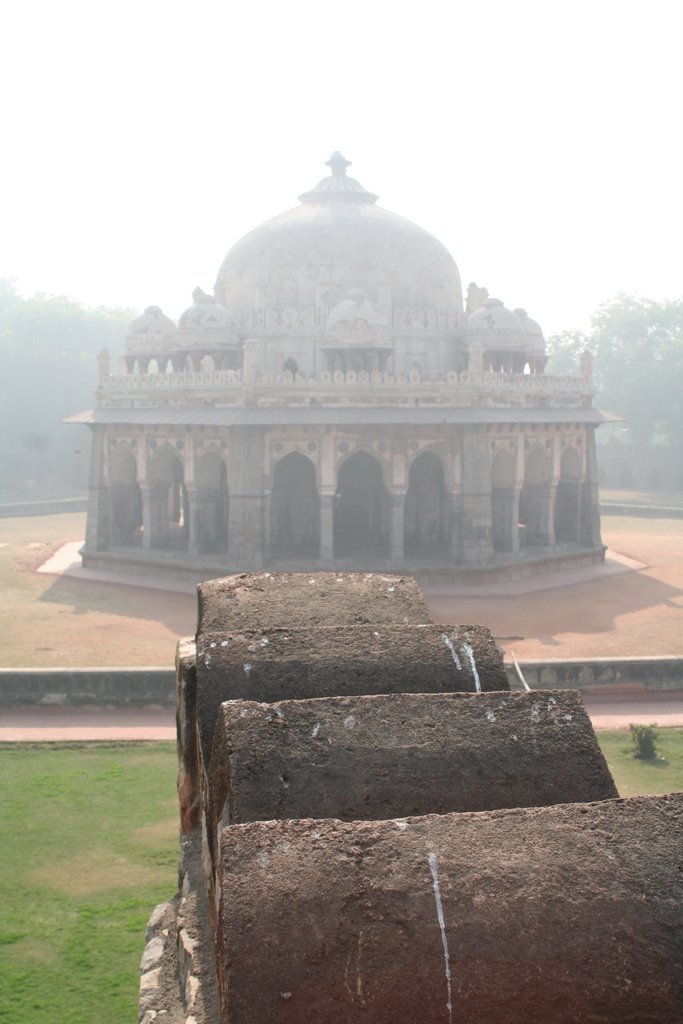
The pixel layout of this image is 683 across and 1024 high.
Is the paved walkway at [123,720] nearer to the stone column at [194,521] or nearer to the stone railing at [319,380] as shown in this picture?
the stone column at [194,521]

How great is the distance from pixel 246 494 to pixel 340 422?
2887mm

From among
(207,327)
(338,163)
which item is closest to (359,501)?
(207,327)

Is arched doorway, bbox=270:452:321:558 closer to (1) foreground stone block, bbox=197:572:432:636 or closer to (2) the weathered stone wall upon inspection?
(1) foreground stone block, bbox=197:572:432:636

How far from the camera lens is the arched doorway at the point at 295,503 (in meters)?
28.9

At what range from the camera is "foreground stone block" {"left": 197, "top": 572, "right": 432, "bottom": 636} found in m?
6.23

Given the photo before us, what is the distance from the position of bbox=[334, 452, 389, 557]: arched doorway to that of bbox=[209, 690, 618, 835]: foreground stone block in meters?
24.6

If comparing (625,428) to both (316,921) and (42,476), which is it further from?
(316,921)

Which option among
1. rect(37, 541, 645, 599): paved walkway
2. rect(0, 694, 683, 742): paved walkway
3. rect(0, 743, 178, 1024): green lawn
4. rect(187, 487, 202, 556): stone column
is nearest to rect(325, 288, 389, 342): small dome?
rect(187, 487, 202, 556): stone column

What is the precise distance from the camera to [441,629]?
19.0ft

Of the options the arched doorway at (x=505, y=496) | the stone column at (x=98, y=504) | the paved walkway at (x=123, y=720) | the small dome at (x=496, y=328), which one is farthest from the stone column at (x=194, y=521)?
the paved walkway at (x=123, y=720)

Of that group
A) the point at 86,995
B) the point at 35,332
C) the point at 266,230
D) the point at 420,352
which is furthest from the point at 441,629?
the point at 35,332

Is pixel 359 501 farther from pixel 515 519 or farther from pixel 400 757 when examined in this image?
pixel 400 757

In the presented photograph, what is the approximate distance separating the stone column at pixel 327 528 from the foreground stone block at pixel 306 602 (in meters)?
18.8

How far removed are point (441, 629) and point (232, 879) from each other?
268 centimetres
